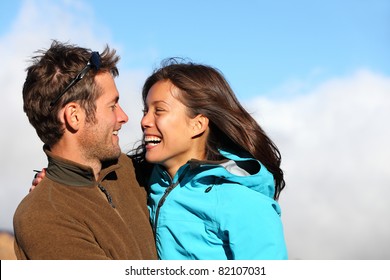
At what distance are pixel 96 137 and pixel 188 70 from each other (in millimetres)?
996

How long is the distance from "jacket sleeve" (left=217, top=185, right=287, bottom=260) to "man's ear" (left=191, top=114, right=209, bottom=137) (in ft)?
2.56

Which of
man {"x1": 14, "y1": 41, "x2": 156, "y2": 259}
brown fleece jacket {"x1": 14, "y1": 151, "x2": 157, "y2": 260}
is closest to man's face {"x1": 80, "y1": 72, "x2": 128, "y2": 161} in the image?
man {"x1": 14, "y1": 41, "x2": 156, "y2": 259}

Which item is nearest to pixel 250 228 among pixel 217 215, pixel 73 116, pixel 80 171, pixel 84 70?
pixel 217 215

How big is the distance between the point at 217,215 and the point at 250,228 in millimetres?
266

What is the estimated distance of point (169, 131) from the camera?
479 centimetres

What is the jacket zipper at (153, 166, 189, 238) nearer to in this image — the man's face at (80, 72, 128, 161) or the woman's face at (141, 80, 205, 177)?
the woman's face at (141, 80, 205, 177)

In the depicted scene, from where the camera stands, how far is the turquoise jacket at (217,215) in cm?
422

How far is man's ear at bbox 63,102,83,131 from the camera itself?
15.5 feet

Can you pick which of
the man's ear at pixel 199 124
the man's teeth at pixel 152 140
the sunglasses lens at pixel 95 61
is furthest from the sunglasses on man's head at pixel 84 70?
the man's ear at pixel 199 124

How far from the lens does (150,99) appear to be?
4.97 m

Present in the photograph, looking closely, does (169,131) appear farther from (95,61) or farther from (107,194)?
(95,61)

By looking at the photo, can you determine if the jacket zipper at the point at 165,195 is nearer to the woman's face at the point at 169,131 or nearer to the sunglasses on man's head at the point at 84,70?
the woman's face at the point at 169,131
